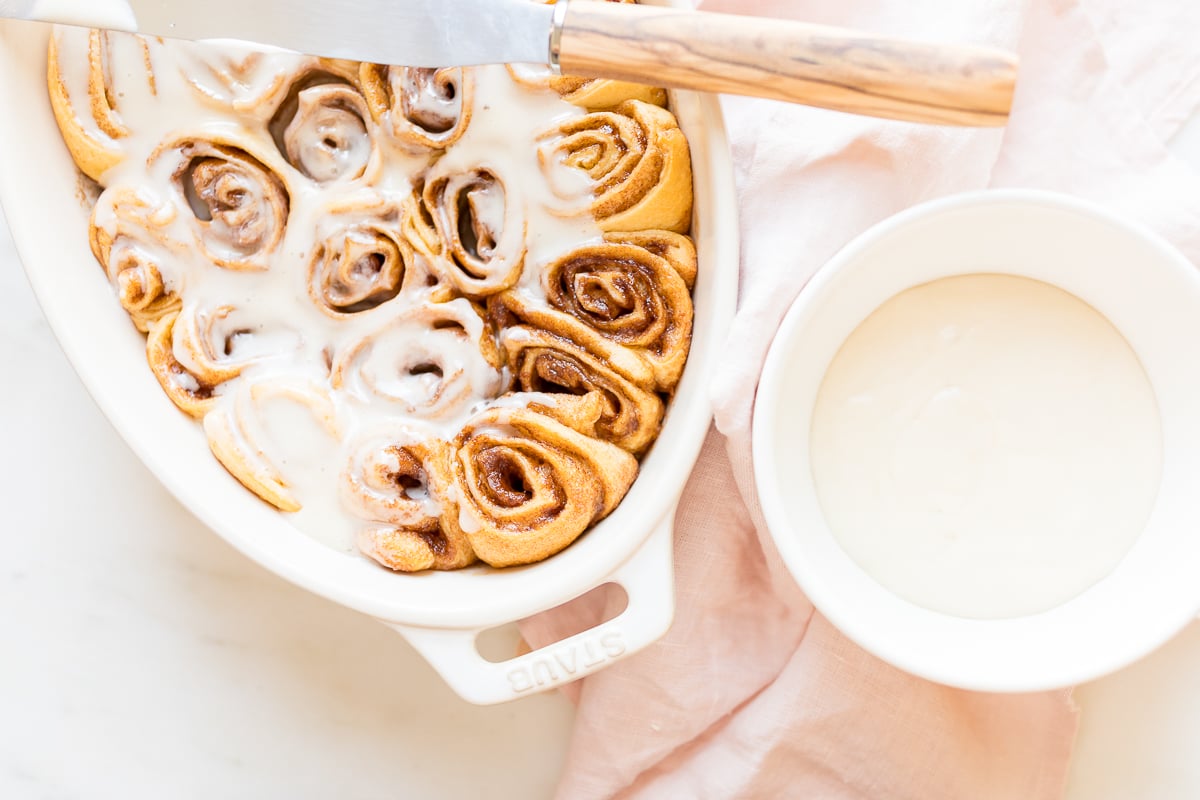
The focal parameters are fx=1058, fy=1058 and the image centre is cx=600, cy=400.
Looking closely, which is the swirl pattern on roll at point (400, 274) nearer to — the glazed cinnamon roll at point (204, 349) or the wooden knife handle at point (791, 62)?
the glazed cinnamon roll at point (204, 349)

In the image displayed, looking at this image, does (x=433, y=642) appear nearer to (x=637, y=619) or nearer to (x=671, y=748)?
(x=637, y=619)

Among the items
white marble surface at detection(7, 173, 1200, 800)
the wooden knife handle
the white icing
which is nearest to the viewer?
the wooden knife handle

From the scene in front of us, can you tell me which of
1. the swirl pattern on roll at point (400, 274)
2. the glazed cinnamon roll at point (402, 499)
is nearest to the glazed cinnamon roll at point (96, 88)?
the swirl pattern on roll at point (400, 274)

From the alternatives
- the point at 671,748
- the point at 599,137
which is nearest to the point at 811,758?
the point at 671,748

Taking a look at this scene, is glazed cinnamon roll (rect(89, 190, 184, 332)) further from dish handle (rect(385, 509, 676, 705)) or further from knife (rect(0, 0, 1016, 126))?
dish handle (rect(385, 509, 676, 705))

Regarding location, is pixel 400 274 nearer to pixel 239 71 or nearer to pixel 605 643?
pixel 239 71

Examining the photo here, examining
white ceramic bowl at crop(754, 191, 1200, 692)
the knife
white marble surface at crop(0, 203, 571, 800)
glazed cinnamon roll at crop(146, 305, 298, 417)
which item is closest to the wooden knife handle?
the knife
